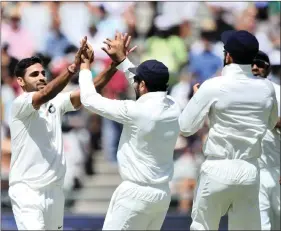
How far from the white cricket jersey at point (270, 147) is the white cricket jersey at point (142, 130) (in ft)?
6.91

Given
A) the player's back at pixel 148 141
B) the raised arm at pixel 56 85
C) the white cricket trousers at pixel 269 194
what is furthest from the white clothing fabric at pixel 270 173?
the raised arm at pixel 56 85

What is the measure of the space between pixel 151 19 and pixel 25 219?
7.15 m

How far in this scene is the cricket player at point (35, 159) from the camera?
8.88 m

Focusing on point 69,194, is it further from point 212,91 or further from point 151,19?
point 212,91

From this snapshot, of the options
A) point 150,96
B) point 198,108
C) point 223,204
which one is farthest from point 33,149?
point 223,204

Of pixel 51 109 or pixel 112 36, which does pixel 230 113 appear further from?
pixel 112 36

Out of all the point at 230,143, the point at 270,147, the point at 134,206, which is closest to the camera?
the point at 134,206

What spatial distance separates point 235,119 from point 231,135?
13cm

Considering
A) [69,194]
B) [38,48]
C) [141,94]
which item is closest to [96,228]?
[69,194]

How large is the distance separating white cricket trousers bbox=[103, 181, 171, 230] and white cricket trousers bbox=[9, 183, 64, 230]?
2.38 feet

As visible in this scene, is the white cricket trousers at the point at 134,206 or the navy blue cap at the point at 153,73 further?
the navy blue cap at the point at 153,73

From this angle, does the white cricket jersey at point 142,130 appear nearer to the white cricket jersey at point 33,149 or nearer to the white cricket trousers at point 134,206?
the white cricket trousers at point 134,206

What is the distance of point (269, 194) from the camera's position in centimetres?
1055

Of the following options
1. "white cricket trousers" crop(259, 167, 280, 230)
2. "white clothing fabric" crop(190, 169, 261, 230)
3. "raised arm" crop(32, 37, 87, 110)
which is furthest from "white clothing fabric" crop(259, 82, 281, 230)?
"raised arm" crop(32, 37, 87, 110)
